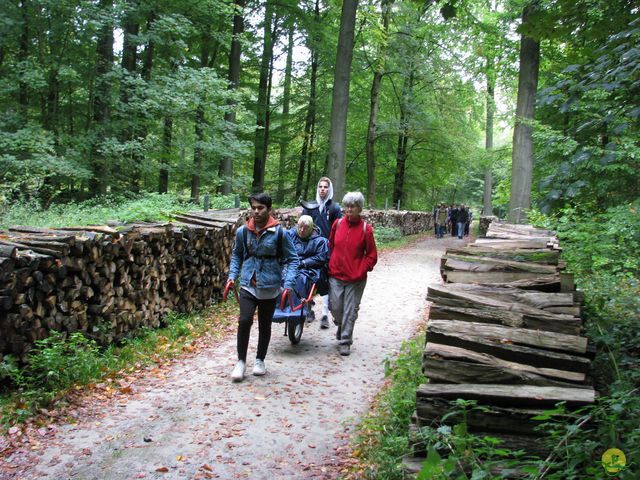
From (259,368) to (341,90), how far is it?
1067 cm

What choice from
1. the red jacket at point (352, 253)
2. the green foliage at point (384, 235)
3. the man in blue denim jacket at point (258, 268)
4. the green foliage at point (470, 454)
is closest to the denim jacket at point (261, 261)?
the man in blue denim jacket at point (258, 268)

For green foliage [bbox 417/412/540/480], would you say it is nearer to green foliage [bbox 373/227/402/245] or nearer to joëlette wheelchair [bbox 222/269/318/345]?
joëlette wheelchair [bbox 222/269/318/345]

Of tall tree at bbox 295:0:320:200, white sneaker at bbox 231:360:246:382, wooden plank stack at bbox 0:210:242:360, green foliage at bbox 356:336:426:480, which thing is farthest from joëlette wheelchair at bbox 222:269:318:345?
tall tree at bbox 295:0:320:200

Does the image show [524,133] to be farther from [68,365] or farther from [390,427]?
[68,365]

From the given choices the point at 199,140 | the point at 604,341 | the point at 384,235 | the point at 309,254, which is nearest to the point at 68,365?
the point at 309,254

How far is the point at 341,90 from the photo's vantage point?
14.7 metres

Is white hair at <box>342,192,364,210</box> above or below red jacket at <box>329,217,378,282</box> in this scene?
above

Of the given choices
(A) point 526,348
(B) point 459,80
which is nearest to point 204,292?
(A) point 526,348

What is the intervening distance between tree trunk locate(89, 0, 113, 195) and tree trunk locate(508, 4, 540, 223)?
10772mm

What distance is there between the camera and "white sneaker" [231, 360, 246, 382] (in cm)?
559

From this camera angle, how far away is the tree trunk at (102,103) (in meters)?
13.8

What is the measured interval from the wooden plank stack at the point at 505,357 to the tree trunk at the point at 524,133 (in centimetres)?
908

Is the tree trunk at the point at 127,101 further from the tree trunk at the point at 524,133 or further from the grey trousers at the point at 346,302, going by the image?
the tree trunk at the point at 524,133

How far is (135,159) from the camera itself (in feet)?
49.5
